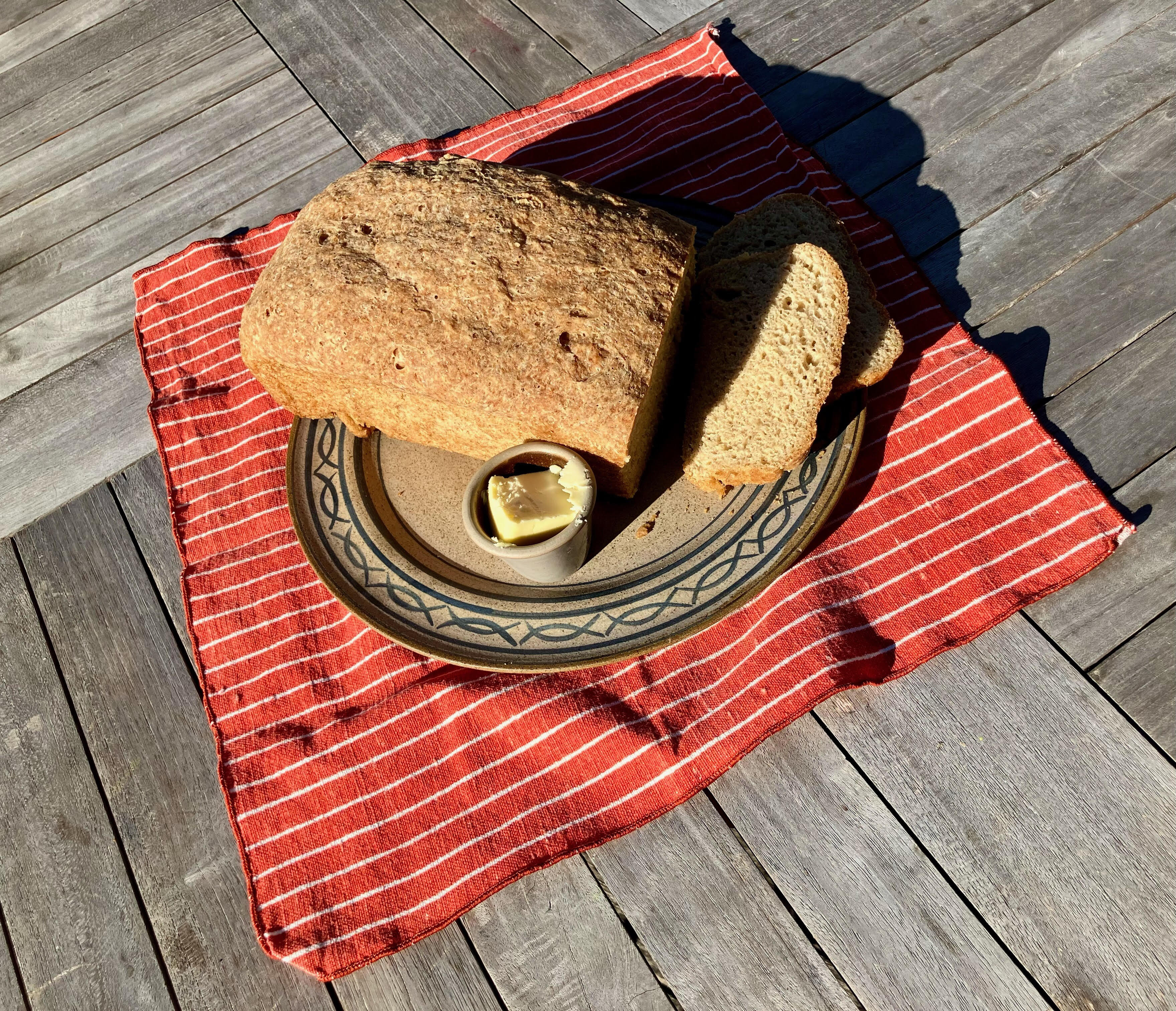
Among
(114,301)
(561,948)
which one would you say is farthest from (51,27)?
(561,948)

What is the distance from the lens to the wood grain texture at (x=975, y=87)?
8.96ft

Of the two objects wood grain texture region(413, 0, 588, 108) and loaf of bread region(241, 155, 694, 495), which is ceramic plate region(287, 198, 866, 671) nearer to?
loaf of bread region(241, 155, 694, 495)

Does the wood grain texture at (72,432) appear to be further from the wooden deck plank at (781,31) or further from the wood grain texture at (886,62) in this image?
the wood grain texture at (886,62)

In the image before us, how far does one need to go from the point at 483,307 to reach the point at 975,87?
208cm

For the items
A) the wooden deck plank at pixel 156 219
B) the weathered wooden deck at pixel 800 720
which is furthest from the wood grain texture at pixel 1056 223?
the wooden deck plank at pixel 156 219

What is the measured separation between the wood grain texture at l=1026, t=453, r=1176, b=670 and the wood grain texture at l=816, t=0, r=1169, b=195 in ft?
4.36

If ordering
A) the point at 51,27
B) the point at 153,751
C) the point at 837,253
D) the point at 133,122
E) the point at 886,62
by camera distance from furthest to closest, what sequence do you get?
the point at 51,27 → the point at 133,122 → the point at 886,62 → the point at 837,253 → the point at 153,751

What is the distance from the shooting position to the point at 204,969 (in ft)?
6.06

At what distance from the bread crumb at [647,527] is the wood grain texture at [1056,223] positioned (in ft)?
3.81

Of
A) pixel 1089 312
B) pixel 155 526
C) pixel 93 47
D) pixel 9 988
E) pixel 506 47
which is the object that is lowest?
pixel 1089 312

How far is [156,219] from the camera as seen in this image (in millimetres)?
3080

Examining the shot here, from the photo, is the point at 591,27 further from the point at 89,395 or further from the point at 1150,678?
the point at 1150,678

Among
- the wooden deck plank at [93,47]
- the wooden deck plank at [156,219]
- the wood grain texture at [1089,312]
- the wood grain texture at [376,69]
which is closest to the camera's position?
the wood grain texture at [1089,312]

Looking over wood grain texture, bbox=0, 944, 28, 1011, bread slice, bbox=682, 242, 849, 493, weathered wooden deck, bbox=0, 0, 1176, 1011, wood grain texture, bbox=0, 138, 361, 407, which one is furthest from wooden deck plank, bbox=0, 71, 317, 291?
wood grain texture, bbox=0, 944, 28, 1011
